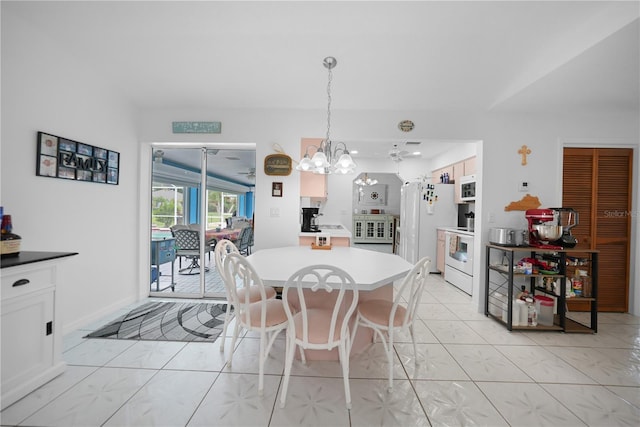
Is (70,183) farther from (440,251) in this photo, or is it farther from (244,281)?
(440,251)

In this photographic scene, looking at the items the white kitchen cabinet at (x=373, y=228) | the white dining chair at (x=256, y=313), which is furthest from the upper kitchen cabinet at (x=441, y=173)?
the white dining chair at (x=256, y=313)

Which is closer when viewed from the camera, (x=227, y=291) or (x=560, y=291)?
(x=227, y=291)

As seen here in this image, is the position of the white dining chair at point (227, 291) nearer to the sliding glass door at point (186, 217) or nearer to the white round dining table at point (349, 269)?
the white round dining table at point (349, 269)

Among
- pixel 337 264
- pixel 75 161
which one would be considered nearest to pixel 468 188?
pixel 337 264

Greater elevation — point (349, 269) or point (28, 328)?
point (349, 269)

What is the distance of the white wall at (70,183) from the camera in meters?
1.93

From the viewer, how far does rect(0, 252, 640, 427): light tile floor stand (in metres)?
1.48

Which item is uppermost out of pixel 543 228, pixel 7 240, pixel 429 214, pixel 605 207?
pixel 605 207

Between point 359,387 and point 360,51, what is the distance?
8.86 ft

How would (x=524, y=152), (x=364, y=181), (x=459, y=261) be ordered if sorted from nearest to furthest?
1. (x=524, y=152)
2. (x=459, y=261)
3. (x=364, y=181)

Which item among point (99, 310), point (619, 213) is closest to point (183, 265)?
point (99, 310)

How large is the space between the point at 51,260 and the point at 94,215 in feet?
3.48

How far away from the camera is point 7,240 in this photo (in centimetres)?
164

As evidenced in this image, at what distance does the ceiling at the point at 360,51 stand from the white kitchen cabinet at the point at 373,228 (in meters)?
5.98
